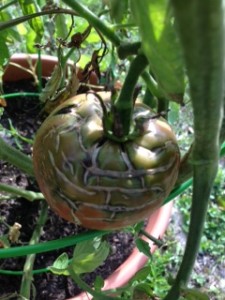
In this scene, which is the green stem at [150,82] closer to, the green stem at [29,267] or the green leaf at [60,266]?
the green leaf at [60,266]

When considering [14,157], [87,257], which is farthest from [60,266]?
[14,157]

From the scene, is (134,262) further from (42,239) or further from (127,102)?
(127,102)

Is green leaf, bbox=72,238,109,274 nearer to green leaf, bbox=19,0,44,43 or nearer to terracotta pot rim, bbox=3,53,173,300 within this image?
terracotta pot rim, bbox=3,53,173,300

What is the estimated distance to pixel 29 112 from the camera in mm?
1310

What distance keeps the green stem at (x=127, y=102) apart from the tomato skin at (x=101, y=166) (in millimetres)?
18

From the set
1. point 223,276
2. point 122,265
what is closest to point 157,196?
point 122,265

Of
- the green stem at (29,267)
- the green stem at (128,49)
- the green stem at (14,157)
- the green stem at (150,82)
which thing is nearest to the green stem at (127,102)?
the green stem at (128,49)

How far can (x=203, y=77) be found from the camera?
36 centimetres

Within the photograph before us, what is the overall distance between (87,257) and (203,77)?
39 centimetres

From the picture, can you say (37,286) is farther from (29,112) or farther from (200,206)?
(200,206)

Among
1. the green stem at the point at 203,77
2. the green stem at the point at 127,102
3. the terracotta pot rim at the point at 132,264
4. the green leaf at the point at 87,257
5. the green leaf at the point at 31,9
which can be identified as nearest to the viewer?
the green stem at the point at 203,77

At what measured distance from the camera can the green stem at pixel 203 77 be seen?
0.31m

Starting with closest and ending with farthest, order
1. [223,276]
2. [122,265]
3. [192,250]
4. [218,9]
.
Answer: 1. [218,9]
2. [192,250]
3. [122,265]
4. [223,276]

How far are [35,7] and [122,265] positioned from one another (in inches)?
19.2
